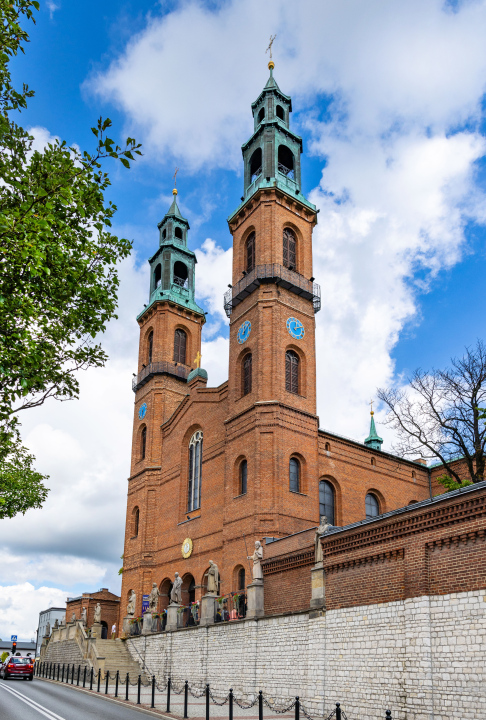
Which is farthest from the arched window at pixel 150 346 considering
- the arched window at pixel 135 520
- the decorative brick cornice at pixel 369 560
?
the decorative brick cornice at pixel 369 560

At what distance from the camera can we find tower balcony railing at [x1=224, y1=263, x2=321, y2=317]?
33.0 meters

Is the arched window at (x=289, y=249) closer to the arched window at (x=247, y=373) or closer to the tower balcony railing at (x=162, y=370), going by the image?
the arched window at (x=247, y=373)

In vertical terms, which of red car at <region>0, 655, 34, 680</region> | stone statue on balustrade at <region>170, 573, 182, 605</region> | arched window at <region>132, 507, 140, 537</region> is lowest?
red car at <region>0, 655, 34, 680</region>

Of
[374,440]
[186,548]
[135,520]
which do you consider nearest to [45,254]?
[186,548]

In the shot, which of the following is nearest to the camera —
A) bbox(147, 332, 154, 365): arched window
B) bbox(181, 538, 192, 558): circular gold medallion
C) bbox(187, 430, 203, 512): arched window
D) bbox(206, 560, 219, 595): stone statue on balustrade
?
bbox(206, 560, 219, 595): stone statue on balustrade

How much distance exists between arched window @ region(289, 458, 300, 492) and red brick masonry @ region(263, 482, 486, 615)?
8.27 meters

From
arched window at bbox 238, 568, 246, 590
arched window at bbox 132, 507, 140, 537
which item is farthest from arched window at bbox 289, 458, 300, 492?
arched window at bbox 132, 507, 140, 537

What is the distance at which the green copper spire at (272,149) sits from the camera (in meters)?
36.3

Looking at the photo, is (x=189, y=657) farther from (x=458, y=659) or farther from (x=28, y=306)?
(x=28, y=306)

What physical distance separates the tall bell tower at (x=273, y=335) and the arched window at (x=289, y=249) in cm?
7

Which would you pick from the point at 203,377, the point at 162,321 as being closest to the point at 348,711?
the point at 203,377

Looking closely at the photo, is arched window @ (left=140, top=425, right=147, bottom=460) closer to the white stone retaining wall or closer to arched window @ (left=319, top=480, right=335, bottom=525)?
arched window @ (left=319, top=480, right=335, bottom=525)

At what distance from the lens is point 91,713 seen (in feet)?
57.8

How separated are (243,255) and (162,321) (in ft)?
35.9
